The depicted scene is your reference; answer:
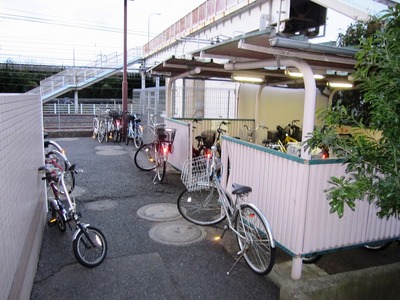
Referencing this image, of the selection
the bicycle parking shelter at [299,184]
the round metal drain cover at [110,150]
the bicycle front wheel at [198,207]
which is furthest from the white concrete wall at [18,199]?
the round metal drain cover at [110,150]

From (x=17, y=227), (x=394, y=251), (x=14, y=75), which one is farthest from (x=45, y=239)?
(x=14, y=75)

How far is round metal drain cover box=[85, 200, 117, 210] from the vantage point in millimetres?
5520

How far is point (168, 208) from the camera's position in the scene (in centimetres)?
555

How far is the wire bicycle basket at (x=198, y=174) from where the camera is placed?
4695 mm

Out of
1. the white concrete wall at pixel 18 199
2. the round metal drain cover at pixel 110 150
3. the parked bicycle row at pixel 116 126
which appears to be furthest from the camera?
the parked bicycle row at pixel 116 126

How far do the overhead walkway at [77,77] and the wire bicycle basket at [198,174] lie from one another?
15822 mm

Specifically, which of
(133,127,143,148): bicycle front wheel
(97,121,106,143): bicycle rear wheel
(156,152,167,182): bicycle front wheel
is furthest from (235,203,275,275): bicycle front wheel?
(97,121,106,143): bicycle rear wheel

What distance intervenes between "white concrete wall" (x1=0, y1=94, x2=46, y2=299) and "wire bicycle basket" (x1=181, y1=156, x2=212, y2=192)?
215 cm

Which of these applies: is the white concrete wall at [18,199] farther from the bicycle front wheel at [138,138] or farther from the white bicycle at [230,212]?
the bicycle front wheel at [138,138]

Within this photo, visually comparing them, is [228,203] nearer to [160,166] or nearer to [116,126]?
[160,166]

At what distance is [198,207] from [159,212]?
0.71 m

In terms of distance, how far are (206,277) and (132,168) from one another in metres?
5.12

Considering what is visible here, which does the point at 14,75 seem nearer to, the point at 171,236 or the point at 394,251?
the point at 171,236

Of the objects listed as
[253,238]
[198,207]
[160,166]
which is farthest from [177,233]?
[160,166]
